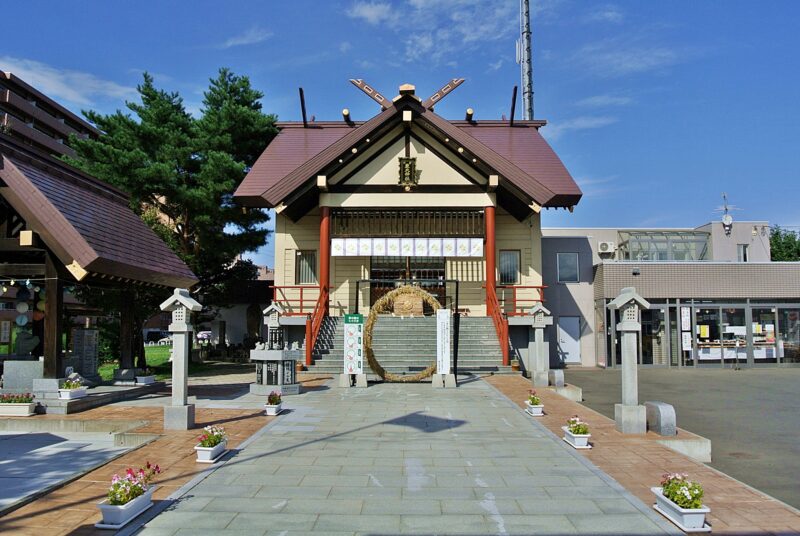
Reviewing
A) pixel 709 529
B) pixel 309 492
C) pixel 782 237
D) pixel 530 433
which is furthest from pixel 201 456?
pixel 782 237

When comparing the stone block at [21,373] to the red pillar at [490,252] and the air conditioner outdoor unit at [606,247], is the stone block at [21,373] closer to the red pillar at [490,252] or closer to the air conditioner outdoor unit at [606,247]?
the red pillar at [490,252]

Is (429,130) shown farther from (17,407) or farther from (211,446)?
(211,446)

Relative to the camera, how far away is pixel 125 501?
550 cm

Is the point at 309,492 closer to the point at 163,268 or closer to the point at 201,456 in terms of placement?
the point at 201,456

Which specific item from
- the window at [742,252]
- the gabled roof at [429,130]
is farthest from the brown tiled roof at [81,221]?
the window at [742,252]

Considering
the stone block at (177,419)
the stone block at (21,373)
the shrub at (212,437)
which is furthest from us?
the stone block at (21,373)

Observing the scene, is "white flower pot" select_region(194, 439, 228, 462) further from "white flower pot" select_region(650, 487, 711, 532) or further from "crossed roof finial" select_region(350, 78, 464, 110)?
"crossed roof finial" select_region(350, 78, 464, 110)

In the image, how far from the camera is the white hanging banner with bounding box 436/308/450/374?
1445cm

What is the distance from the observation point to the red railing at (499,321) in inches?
702

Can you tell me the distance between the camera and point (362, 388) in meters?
14.9

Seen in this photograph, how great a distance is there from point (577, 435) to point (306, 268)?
16343 mm

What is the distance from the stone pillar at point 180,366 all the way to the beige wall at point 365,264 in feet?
41.0

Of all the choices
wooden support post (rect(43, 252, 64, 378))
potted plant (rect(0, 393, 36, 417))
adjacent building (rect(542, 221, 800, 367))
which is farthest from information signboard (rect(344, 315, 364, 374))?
adjacent building (rect(542, 221, 800, 367))

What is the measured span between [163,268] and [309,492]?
9267mm
